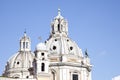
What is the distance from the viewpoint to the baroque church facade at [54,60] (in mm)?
72375

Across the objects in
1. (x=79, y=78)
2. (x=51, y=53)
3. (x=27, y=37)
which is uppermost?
(x=27, y=37)

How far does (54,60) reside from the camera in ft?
252

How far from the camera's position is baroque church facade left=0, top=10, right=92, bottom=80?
237 feet

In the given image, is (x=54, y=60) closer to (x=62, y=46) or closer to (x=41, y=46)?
(x=62, y=46)

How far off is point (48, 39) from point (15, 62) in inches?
344

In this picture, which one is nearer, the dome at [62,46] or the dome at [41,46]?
the dome at [41,46]

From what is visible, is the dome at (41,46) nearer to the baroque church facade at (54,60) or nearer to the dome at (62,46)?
the baroque church facade at (54,60)

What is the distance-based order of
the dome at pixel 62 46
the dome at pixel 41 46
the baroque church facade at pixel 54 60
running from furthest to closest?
the dome at pixel 62 46 → the dome at pixel 41 46 → the baroque church facade at pixel 54 60

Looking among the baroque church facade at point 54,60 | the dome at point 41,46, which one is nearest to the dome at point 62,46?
the baroque church facade at point 54,60

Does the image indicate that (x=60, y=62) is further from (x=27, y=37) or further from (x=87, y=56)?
(x=27, y=37)

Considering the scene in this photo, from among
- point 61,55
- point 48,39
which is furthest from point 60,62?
point 48,39

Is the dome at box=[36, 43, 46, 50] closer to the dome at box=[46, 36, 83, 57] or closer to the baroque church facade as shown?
the baroque church facade

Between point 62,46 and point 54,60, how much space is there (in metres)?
3.53

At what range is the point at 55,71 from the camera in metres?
75.7
